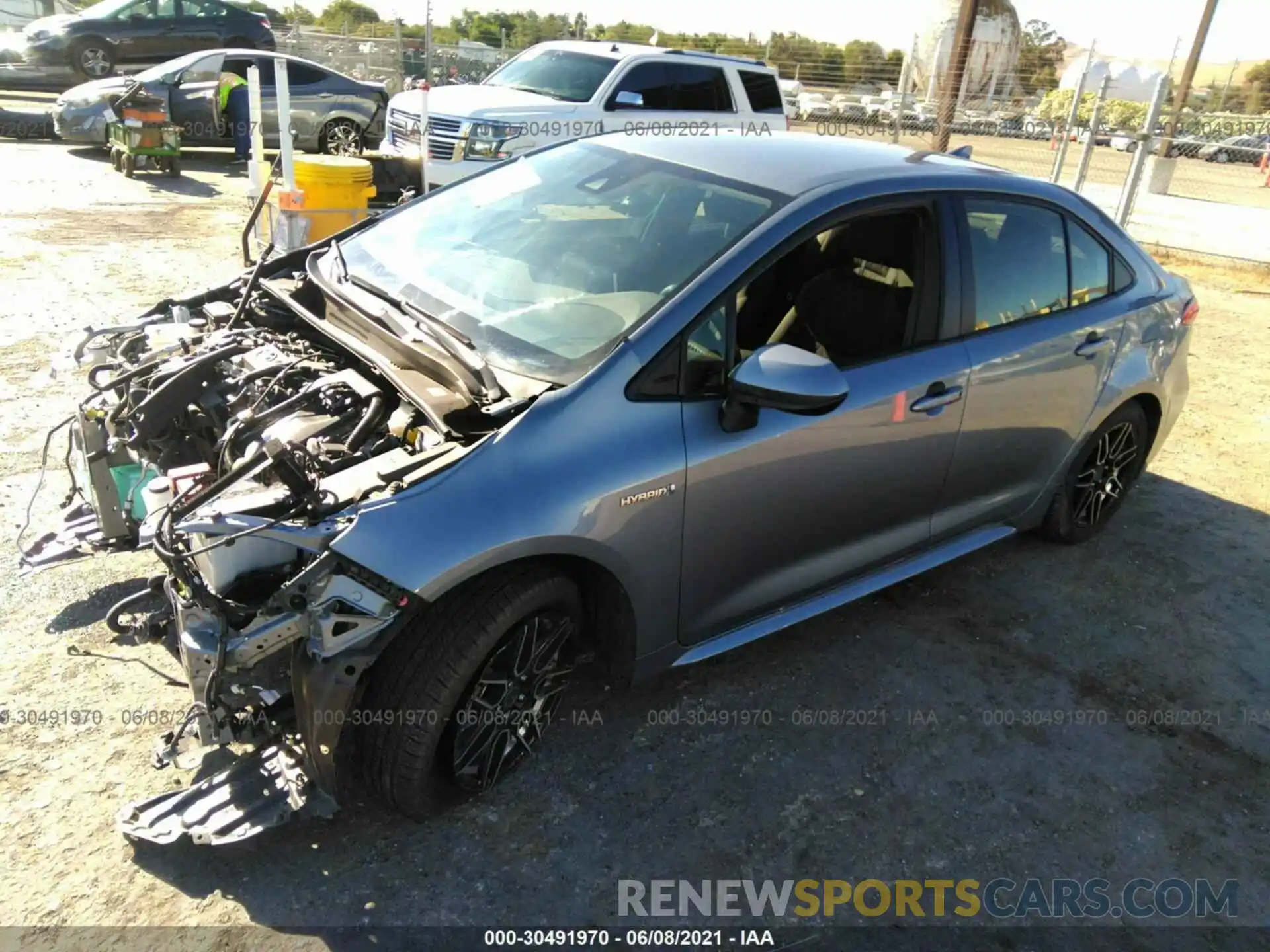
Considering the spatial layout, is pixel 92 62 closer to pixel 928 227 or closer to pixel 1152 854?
pixel 928 227

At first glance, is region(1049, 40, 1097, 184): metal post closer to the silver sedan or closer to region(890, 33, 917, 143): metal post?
region(890, 33, 917, 143): metal post

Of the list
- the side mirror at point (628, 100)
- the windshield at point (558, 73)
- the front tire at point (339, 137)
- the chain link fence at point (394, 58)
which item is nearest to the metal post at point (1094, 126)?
the side mirror at point (628, 100)

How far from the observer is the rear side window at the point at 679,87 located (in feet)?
33.6

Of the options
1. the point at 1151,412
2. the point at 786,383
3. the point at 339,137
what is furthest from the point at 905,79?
the point at 786,383

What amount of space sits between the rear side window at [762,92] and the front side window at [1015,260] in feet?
26.1

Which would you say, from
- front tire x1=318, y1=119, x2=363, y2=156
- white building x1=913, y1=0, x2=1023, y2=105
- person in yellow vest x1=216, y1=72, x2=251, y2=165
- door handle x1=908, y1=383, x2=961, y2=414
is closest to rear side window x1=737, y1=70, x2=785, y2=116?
white building x1=913, y1=0, x2=1023, y2=105

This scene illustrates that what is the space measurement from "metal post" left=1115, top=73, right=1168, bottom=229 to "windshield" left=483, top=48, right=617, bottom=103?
22.6 ft

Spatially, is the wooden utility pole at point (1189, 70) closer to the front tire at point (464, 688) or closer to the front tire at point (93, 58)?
the front tire at point (464, 688)

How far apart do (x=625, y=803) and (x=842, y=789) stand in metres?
0.71

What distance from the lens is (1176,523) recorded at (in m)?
4.99

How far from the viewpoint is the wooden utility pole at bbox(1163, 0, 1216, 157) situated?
18.2m

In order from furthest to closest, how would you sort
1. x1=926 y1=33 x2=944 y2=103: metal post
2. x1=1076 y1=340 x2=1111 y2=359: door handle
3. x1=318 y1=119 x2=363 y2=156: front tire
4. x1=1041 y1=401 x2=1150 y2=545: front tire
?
x1=926 y1=33 x2=944 y2=103: metal post < x1=318 y1=119 x2=363 y2=156: front tire < x1=1041 y1=401 x2=1150 y2=545: front tire < x1=1076 y1=340 x2=1111 y2=359: door handle

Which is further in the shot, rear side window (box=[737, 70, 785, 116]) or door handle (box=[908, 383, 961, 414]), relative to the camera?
rear side window (box=[737, 70, 785, 116])

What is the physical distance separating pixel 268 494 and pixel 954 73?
1663cm
